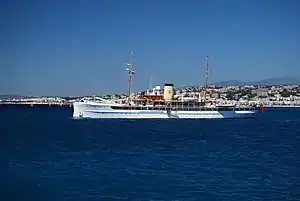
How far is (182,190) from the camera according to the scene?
2377cm

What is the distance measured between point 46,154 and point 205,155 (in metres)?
12.7

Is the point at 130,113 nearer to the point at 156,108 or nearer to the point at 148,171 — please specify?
the point at 156,108

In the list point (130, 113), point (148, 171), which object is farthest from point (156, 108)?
point (148, 171)

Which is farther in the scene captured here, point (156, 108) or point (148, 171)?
point (156, 108)

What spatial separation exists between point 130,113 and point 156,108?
5.84 metres

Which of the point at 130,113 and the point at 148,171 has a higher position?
the point at 130,113

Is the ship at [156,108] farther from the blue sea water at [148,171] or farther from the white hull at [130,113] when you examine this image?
the blue sea water at [148,171]

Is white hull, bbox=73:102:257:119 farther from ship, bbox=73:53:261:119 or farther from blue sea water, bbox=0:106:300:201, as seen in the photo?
blue sea water, bbox=0:106:300:201

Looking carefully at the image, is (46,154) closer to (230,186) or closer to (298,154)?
(230,186)

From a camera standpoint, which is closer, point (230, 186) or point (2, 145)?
point (230, 186)

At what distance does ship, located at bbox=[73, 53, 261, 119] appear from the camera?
300 ft

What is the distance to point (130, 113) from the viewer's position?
9362 cm

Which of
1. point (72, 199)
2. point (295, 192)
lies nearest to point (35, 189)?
point (72, 199)

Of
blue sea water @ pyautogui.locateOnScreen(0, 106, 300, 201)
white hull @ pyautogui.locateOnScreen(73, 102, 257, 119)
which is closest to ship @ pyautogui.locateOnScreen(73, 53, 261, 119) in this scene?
white hull @ pyautogui.locateOnScreen(73, 102, 257, 119)
